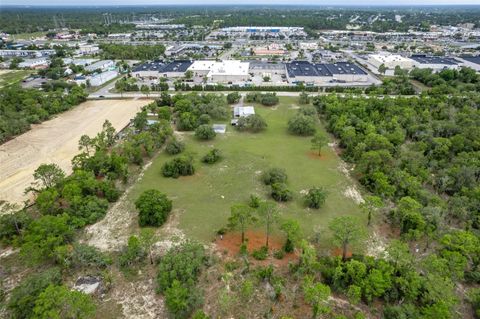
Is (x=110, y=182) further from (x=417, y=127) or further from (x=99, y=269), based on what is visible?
(x=417, y=127)

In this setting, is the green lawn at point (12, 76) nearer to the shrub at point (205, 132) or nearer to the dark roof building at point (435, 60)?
the shrub at point (205, 132)

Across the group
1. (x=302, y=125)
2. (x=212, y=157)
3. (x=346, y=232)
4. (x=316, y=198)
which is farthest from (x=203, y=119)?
(x=346, y=232)

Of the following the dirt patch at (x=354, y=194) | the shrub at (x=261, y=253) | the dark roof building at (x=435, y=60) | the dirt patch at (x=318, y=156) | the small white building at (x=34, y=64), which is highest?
the dark roof building at (x=435, y=60)

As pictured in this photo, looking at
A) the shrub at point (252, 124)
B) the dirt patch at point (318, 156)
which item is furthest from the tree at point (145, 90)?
the dirt patch at point (318, 156)

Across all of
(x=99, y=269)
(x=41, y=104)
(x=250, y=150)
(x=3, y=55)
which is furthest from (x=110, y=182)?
(x=3, y=55)

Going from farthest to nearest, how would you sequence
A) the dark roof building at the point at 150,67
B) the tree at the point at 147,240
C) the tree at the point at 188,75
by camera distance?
the dark roof building at the point at 150,67, the tree at the point at 188,75, the tree at the point at 147,240

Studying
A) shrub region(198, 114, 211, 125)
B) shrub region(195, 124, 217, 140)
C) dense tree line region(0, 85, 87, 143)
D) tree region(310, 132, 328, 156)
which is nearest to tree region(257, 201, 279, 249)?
tree region(310, 132, 328, 156)
